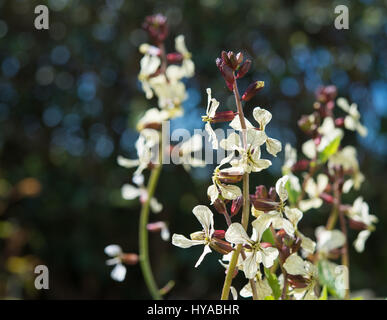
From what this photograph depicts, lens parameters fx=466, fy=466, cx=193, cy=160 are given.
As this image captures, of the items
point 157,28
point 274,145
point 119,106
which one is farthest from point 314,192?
point 119,106

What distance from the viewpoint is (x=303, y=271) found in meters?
0.45

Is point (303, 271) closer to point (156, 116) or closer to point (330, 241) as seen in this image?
point (330, 241)

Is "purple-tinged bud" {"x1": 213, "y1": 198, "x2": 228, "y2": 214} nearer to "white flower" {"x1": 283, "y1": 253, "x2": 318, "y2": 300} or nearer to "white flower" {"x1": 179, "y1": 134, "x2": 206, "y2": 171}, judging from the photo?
"white flower" {"x1": 283, "y1": 253, "x2": 318, "y2": 300}

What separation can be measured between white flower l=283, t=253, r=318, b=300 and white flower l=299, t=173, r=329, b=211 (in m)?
0.16

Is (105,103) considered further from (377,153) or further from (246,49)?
(377,153)

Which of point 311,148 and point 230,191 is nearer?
point 230,191

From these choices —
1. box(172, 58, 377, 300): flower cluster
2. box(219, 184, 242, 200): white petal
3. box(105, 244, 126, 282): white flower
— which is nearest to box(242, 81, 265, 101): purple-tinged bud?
box(172, 58, 377, 300): flower cluster

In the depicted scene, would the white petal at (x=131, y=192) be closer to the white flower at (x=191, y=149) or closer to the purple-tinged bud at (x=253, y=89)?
the white flower at (x=191, y=149)

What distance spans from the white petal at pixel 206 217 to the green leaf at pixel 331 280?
191mm

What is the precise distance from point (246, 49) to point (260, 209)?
99.3 inches

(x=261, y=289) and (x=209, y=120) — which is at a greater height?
(x=209, y=120)

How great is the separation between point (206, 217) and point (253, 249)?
0.18 feet

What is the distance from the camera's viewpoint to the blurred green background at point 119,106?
2.70 m

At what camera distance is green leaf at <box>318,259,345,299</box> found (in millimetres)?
550
